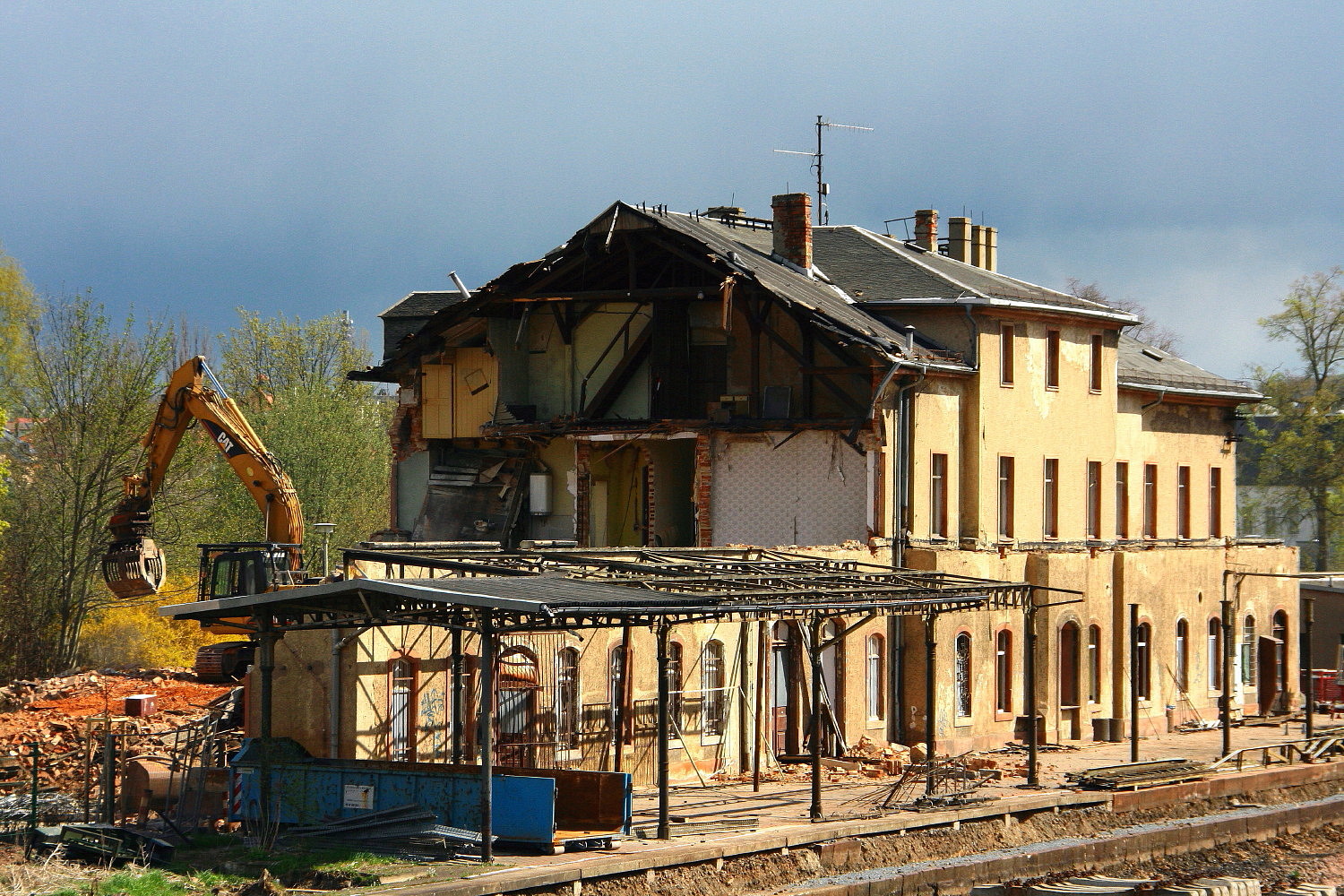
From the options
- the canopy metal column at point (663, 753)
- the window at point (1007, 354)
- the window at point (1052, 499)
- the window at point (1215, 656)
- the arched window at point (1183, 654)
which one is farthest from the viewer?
the window at point (1215, 656)

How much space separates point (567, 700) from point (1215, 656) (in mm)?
21237

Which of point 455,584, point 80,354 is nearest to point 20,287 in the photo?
point 80,354

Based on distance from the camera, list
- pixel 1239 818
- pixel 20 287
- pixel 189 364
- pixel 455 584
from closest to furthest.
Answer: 1. pixel 455 584
2. pixel 1239 818
3. pixel 189 364
4. pixel 20 287

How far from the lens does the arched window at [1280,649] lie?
143 ft

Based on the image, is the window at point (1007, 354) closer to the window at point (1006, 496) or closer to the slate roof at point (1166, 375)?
the window at point (1006, 496)

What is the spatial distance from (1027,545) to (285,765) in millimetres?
19256

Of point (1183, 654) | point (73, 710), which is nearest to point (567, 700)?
point (73, 710)

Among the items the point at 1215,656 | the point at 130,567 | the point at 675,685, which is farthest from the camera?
the point at 1215,656

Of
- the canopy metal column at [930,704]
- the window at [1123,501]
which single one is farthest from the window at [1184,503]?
the canopy metal column at [930,704]

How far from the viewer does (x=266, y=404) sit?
57000 mm

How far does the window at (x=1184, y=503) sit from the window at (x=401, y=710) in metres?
25.2

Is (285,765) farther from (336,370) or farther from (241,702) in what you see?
(336,370)

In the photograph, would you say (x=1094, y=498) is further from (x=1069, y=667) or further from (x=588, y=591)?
(x=588, y=591)

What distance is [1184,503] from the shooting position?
43.3m
